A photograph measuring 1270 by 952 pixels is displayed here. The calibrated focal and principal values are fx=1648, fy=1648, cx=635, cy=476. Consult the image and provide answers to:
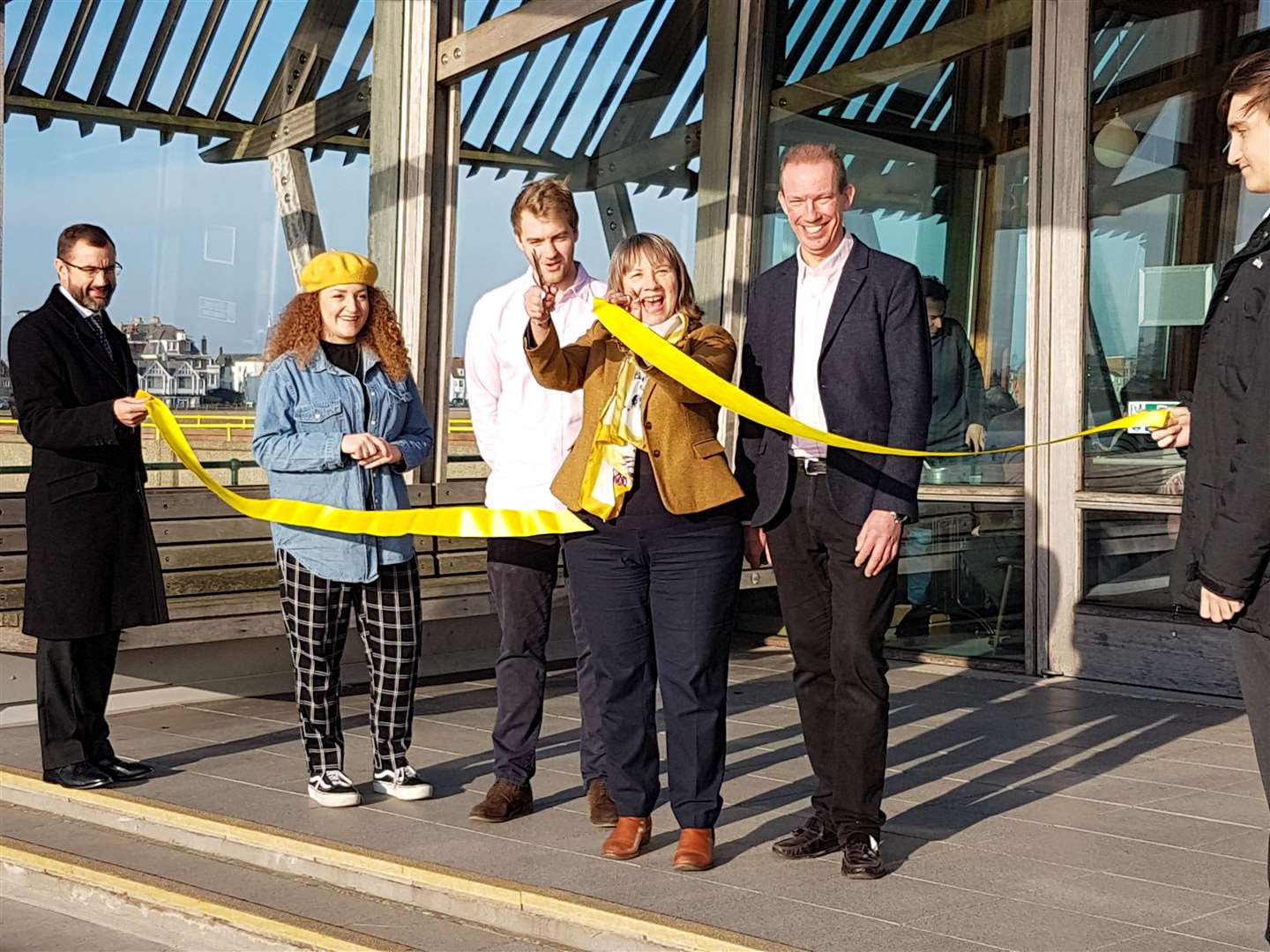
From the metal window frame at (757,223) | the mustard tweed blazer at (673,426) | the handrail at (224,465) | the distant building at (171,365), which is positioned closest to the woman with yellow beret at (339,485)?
the mustard tweed blazer at (673,426)

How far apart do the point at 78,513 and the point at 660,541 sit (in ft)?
7.04

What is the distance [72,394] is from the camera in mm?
5305

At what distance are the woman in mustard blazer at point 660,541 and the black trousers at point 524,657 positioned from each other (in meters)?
0.51

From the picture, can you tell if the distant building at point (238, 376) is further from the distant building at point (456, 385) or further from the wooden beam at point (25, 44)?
the wooden beam at point (25, 44)

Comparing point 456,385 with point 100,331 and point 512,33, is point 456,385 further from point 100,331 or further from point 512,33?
point 100,331

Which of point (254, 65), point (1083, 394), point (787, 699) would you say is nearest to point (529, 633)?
point (787, 699)

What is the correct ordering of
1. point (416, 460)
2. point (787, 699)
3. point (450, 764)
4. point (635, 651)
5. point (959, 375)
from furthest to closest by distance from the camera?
point (959, 375)
point (787, 699)
point (450, 764)
point (416, 460)
point (635, 651)

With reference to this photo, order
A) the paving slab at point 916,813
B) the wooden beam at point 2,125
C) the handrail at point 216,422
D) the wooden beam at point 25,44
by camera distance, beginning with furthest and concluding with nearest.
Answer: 1. the handrail at point 216,422
2. the wooden beam at point 25,44
3. the wooden beam at point 2,125
4. the paving slab at point 916,813

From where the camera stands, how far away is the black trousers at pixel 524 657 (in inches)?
191

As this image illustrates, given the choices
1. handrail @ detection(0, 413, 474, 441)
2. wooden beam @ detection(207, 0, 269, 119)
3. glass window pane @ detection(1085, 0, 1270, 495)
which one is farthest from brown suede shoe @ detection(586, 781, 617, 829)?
wooden beam @ detection(207, 0, 269, 119)

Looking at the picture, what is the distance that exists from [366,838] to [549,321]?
155 cm

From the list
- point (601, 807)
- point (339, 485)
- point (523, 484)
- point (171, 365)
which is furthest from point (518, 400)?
point (171, 365)

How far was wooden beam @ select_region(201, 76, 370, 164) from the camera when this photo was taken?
7.71 m

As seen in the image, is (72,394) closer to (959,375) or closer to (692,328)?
(692,328)
